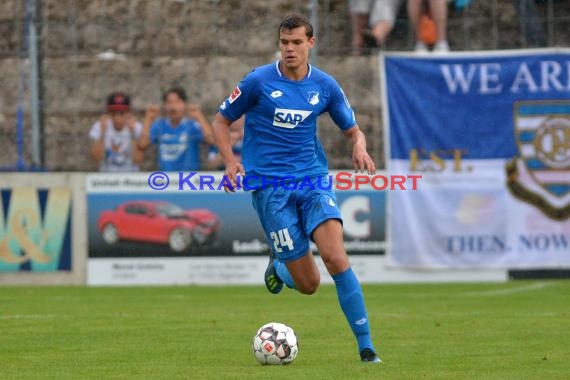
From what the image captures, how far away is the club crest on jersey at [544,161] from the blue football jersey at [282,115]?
8.58 metres

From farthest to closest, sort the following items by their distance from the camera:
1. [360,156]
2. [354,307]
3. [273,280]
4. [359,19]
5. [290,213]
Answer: [359,19], [273,280], [290,213], [360,156], [354,307]

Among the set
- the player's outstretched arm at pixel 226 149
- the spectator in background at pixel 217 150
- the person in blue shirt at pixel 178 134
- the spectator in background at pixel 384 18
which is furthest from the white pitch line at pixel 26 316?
the spectator in background at pixel 384 18

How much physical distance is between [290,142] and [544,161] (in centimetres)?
898

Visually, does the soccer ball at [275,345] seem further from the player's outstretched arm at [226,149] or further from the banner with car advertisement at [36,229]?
the banner with car advertisement at [36,229]

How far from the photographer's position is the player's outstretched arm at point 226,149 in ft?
30.6

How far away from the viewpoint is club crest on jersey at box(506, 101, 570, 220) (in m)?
18.1


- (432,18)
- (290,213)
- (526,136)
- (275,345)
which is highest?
(432,18)

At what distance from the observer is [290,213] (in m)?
9.74

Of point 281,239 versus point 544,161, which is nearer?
point 281,239

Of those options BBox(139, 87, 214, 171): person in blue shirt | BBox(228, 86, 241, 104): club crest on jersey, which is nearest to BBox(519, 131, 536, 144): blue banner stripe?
BBox(139, 87, 214, 171): person in blue shirt

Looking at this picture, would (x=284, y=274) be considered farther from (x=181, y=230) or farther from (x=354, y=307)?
(x=181, y=230)

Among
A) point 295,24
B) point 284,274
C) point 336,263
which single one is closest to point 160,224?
point 284,274

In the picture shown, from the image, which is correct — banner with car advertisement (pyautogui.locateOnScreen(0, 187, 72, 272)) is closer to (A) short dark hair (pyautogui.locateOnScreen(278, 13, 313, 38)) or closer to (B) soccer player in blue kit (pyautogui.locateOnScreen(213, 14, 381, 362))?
(B) soccer player in blue kit (pyautogui.locateOnScreen(213, 14, 381, 362))

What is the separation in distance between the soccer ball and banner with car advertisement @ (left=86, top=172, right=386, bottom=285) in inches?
345
